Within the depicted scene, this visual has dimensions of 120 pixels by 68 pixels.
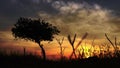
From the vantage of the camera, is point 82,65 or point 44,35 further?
point 44,35

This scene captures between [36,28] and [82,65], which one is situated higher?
[36,28]

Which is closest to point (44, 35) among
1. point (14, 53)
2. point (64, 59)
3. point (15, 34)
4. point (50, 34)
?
point (50, 34)

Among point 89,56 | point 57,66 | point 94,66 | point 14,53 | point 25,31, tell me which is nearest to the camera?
point 94,66

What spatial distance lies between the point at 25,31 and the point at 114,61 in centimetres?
6772

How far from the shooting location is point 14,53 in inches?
1063

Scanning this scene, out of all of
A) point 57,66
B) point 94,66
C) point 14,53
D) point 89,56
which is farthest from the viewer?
point 14,53

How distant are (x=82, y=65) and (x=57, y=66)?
51cm

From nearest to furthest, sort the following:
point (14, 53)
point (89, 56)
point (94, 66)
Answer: point (94, 66), point (89, 56), point (14, 53)

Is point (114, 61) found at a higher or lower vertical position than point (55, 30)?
lower

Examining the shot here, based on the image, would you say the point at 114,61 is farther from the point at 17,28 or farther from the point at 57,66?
the point at 17,28

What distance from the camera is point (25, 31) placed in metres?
72.9

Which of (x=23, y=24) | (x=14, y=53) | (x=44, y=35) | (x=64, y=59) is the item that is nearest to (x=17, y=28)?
(x=23, y=24)

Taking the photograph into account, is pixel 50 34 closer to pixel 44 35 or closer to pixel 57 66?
pixel 44 35

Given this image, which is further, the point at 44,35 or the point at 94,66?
the point at 44,35
